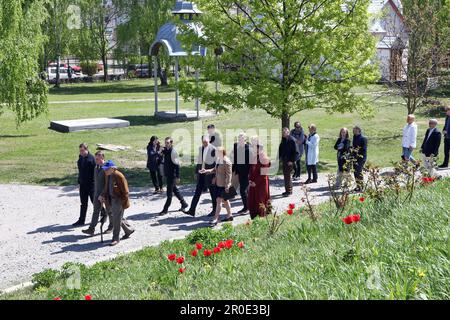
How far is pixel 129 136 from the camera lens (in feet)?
84.3

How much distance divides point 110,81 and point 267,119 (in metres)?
30.9

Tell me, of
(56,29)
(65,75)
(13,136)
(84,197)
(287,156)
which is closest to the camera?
(84,197)

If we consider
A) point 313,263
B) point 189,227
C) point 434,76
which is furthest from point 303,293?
point 434,76

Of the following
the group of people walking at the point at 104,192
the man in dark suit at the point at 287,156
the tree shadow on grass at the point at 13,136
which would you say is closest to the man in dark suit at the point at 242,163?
the man in dark suit at the point at 287,156

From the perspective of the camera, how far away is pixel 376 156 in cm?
2078

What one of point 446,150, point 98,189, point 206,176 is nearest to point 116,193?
point 98,189

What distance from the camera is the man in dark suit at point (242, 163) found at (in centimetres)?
1367

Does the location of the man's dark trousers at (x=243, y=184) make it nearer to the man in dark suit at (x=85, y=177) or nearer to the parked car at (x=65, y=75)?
the man in dark suit at (x=85, y=177)

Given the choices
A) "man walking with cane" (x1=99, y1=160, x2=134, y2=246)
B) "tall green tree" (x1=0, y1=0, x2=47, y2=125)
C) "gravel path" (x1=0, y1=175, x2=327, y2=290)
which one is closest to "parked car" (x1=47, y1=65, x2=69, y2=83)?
"tall green tree" (x1=0, y1=0, x2=47, y2=125)

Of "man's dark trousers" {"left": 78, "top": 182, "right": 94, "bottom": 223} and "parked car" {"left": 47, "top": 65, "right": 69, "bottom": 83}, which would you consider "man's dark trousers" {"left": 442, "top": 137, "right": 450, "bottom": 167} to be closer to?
"man's dark trousers" {"left": 78, "top": 182, "right": 94, "bottom": 223}

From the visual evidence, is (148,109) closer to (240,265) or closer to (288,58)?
(288,58)

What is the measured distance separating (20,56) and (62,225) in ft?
38.5

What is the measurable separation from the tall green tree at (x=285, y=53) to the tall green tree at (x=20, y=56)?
7.90 metres

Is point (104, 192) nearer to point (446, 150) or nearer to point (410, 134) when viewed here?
point (410, 134)
